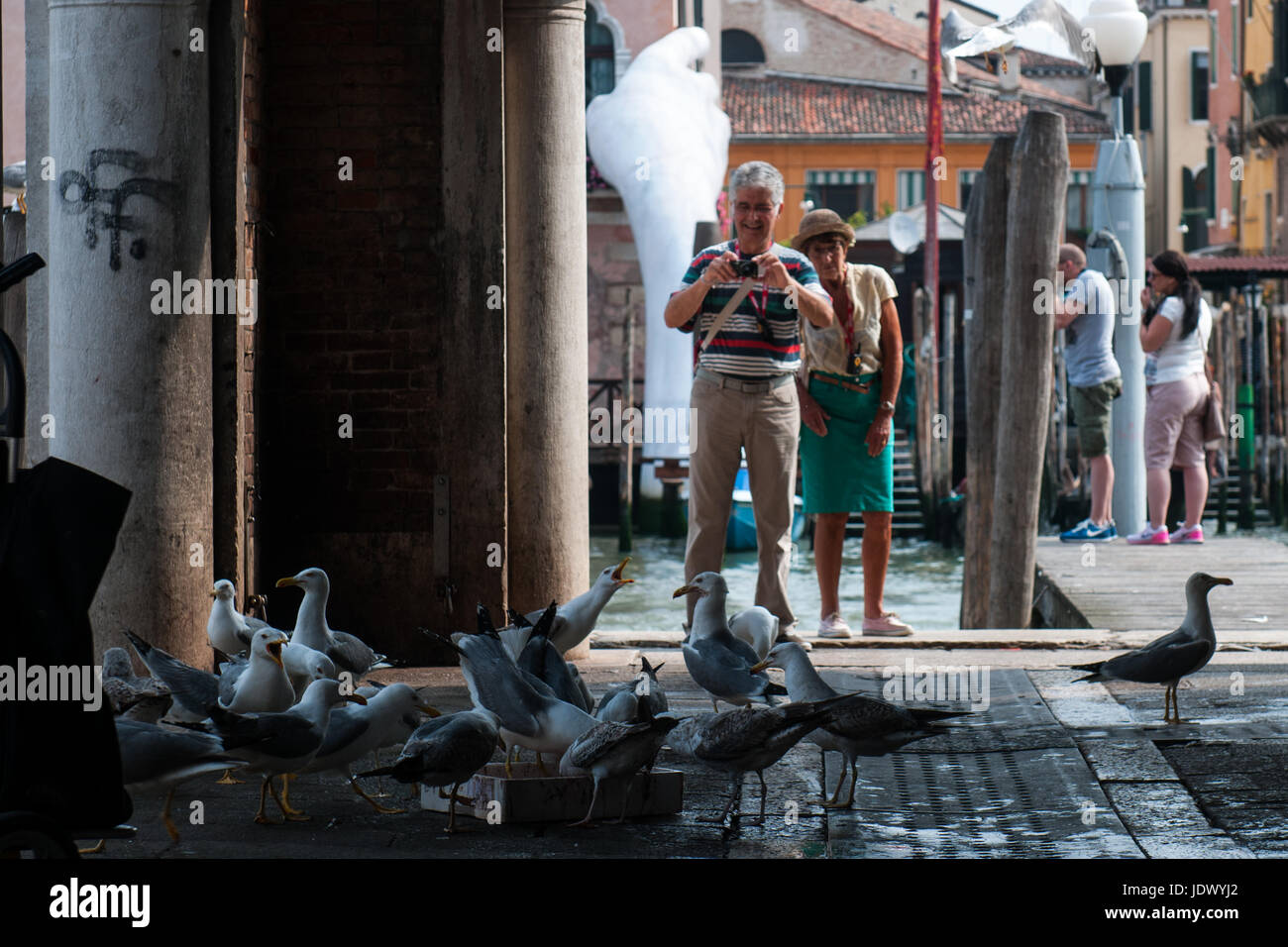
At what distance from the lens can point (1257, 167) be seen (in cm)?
4228

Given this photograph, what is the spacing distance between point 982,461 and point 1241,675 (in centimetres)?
372

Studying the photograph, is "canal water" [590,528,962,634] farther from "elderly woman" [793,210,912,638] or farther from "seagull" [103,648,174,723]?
"seagull" [103,648,174,723]

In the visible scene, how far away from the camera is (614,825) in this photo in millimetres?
4988

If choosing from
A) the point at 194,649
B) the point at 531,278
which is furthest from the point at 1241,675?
the point at 194,649

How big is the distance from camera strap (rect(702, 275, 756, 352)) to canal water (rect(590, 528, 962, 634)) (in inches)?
233

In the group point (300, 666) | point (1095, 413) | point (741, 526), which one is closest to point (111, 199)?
point (300, 666)

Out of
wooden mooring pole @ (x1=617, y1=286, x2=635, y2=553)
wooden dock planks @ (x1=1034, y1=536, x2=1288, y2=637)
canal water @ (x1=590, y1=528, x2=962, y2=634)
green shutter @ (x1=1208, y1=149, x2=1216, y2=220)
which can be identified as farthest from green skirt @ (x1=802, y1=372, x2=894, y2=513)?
green shutter @ (x1=1208, y1=149, x2=1216, y2=220)

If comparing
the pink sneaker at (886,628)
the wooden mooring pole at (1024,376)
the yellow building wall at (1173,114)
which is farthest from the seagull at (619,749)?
the yellow building wall at (1173,114)

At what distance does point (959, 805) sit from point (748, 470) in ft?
9.81

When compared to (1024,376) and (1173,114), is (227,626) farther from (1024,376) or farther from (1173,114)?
(1173,114)

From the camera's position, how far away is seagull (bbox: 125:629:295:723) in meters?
5.49

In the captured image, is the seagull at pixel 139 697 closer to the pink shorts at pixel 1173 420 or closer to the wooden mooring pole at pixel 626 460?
the pink shorts at pixel 1173 420
